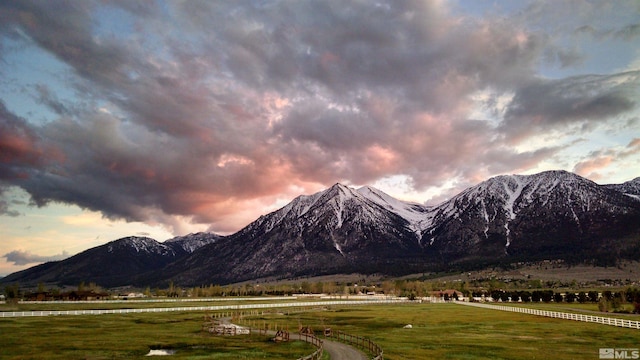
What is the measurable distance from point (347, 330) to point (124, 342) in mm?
38940

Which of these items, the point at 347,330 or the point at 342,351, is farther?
the point at 347,330

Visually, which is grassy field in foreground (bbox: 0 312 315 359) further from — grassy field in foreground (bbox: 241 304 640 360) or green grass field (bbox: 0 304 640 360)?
grassy field in foreground (bbox: 241 304 640 360)

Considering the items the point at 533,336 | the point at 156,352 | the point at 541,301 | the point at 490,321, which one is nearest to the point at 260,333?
the point at 156,352

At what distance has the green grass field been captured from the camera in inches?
2142

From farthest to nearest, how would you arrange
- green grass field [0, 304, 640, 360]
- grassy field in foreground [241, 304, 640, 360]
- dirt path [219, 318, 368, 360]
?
green grass field [0, 304, 640, 360]
grassy field in foreground [241, 304, 640, 360]
dirt path [219, 318, 368, 360]

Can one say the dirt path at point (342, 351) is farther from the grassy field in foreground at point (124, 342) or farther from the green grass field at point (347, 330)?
the green grass field at point (347, 330)

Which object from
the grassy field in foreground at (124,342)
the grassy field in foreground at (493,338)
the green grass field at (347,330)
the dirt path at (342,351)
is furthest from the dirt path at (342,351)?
the grassy field in foreground at (493,338)

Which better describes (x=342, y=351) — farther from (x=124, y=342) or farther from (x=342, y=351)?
(x=124, y=342)

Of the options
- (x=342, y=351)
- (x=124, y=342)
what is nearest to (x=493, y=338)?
(x=342, y=351)

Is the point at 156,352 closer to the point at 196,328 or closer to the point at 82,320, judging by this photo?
the point at 196,328

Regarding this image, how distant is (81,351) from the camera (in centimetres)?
5681

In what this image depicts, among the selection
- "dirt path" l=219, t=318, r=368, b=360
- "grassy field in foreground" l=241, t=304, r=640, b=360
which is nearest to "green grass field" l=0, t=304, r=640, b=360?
"grassy field in foreground" l=241, t=304, r=640, b=360

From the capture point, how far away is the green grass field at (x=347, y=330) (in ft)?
178

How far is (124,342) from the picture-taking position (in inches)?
2594
